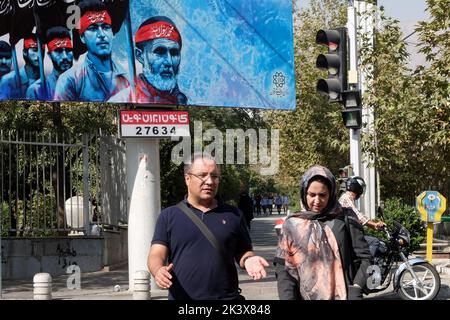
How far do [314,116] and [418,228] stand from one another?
1672 cm

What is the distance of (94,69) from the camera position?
47.0ft

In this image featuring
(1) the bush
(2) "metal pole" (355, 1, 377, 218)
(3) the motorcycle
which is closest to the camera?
(3) the motorcycle

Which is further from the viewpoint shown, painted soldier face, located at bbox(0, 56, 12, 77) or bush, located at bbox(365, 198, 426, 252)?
bush, located at bbox(365, 198, 426, 252)

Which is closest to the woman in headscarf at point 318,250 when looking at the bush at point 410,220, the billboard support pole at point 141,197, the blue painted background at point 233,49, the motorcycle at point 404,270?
the motorcycle at point 404,270

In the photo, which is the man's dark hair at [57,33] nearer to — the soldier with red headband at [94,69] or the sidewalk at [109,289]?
the soldier with red headband at [94,69]

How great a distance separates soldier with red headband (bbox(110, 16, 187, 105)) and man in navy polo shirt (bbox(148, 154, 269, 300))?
8.78 m

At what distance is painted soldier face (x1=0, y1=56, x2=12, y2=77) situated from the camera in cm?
1421

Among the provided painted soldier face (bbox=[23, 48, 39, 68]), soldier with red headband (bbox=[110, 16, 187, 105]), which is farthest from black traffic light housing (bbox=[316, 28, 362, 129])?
painted soldier face (bbox=[23, 48, 39, 68])

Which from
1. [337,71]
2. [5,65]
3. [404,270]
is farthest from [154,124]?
[404,270]

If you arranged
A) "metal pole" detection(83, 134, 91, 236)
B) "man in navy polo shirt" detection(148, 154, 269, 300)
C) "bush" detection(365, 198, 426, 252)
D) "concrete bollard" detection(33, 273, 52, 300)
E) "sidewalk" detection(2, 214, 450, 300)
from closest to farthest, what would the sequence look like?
"man in navy polo shirt" detection(148, 154, 269, 300)
"concrete bollard" detection(33, 273, 52, 300)
"sidewalk" detection(2, 214, 450, 300)
"metal pole" detection(83, 134, 91, 236)
"bush" detection(365, 198, 426, 252)

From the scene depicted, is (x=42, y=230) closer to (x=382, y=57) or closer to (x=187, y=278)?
(x=382, y=57)

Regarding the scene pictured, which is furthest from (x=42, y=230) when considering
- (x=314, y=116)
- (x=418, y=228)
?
(x=314, y=116)

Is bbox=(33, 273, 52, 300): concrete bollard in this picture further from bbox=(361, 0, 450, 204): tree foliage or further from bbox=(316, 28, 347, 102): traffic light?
bbox=(361, 0, 450, 204): tree foliage

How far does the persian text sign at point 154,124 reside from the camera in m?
14.0
